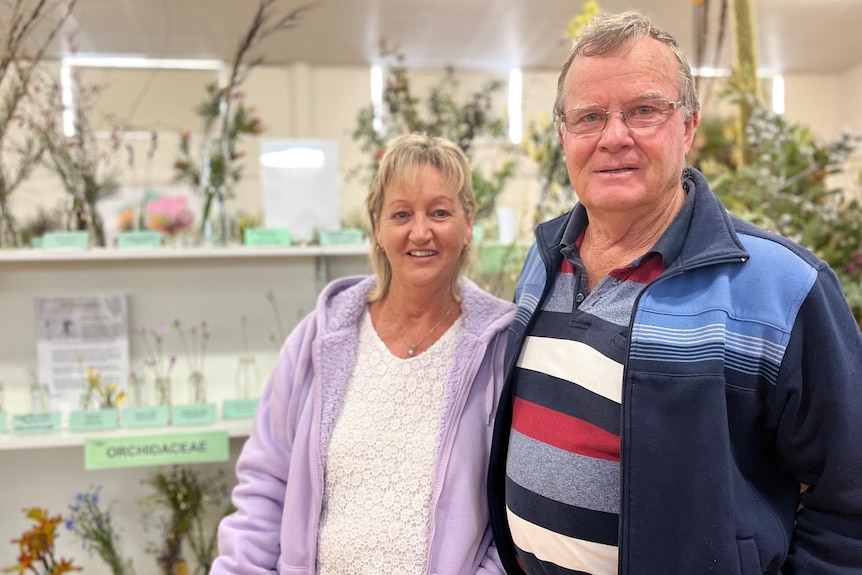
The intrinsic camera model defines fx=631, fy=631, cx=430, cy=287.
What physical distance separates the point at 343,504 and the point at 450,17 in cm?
487

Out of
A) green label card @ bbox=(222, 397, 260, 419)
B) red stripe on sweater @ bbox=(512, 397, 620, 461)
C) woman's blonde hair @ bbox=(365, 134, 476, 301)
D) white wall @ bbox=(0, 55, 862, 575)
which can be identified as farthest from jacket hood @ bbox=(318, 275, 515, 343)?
white wall @ bbox=(0, 55, 862, 575)

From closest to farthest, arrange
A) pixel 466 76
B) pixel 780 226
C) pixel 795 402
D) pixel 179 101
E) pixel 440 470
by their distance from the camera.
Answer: pixel 795 402
pixel 440 470
pixel 780 226
pixel 179 101
pixel 466 76

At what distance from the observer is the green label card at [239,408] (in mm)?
1903

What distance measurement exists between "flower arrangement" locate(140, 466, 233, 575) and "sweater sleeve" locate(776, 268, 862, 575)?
5.61ft

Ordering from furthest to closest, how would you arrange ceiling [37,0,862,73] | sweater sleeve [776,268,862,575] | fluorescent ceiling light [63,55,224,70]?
fluorescent ceiling light [63,55,224,70] < ceiling [37,0,862,73] < sweater sleeve [776,268,862,575]

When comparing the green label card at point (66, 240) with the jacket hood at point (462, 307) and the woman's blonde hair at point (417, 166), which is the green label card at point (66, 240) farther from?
the woman's blonde hair at point (417, 166)

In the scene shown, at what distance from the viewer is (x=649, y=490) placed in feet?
2.92

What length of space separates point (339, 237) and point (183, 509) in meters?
0.99

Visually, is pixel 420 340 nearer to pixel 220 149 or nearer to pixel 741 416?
pixel 741 416

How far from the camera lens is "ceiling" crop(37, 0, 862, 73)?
5023mm

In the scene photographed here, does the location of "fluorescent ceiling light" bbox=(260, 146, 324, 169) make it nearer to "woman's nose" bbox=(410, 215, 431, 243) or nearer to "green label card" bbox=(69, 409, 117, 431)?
"woman's nose" bbox=(410, 215, 431, 243)

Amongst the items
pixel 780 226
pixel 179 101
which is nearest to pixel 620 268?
pixel 780 226

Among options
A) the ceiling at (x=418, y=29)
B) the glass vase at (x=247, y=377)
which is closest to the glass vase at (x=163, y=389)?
the glass vase at (x=247, y=377)

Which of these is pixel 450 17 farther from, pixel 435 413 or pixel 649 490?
pixel 649 490
